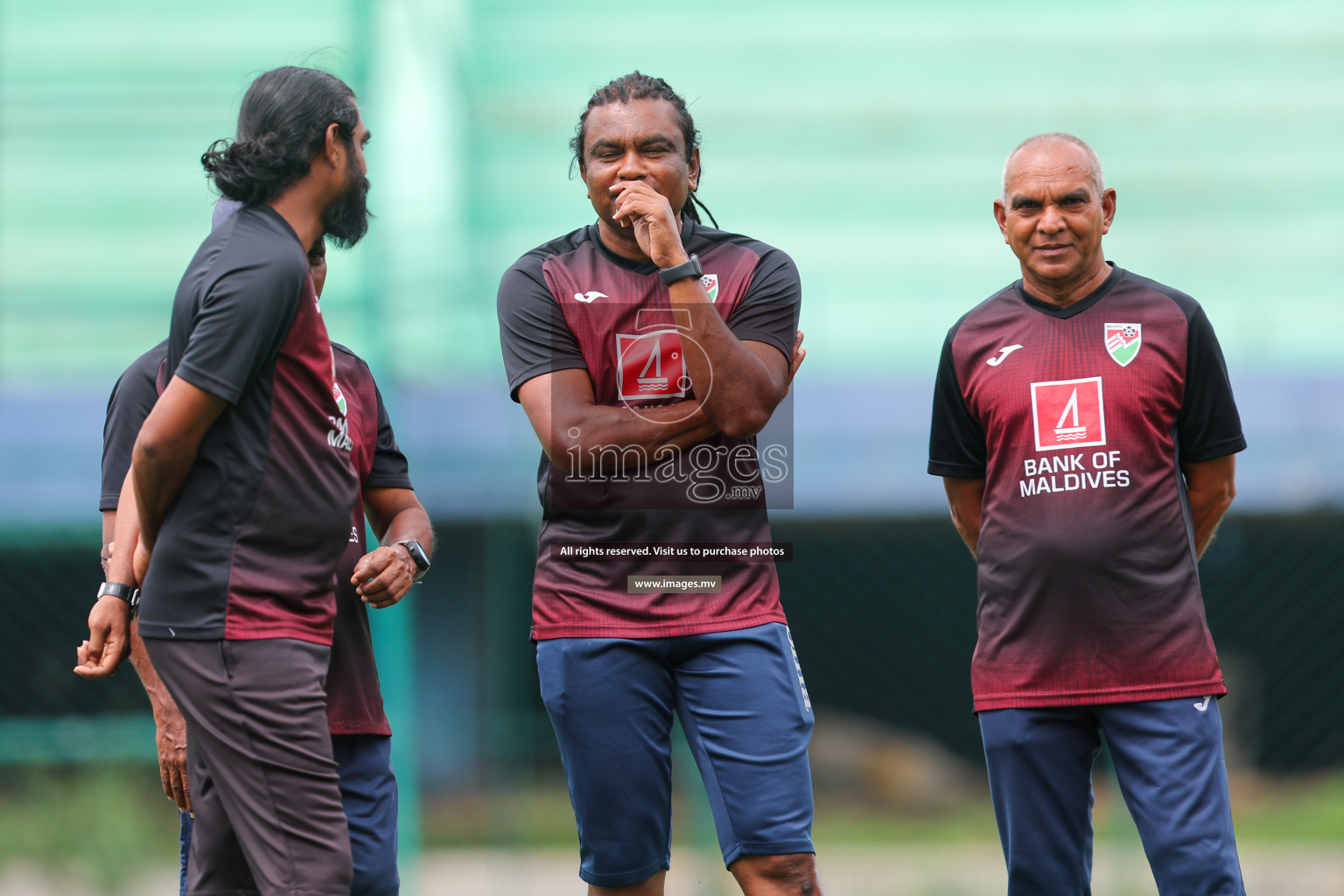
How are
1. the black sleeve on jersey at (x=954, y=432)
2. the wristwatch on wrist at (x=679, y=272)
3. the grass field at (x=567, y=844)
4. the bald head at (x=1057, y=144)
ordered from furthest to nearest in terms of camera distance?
1. the grass field at (x=567, y=844)
2. the black sleeve on jersey at (x=954, y=432)
3. the bald head at (x=1057, y=144)
4. the wristwatch on wrist at (x=679, y=272)

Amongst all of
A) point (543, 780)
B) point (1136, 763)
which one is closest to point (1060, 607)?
point (1136, 763)

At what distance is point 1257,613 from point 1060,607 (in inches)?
243

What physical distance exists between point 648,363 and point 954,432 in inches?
34.2

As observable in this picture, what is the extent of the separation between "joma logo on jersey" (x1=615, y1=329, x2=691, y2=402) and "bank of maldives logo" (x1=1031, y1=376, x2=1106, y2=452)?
0.89 m

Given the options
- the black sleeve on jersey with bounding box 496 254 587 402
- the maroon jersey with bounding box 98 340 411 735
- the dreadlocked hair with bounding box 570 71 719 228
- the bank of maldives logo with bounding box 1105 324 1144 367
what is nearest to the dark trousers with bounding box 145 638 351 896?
the maroon jersey with bounding box 98 340 411 735

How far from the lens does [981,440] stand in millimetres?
3670

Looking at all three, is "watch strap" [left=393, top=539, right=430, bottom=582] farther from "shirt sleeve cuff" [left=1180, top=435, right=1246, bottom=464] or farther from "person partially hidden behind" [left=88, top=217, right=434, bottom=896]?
"shirt sleeve cuff" [left=1180, top=435, right=1246, bottom=464]

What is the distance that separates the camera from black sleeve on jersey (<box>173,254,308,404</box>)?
2680 millimetres

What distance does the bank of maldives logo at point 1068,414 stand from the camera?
341 cm

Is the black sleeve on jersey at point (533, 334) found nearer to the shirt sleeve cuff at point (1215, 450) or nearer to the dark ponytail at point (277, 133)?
the dark ponytail at point (277, 133)

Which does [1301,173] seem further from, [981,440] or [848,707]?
[981,440]

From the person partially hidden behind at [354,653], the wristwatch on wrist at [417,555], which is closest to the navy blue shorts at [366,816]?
the person partially hidden behind at [354,653]

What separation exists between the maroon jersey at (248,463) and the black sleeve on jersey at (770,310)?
1.04m

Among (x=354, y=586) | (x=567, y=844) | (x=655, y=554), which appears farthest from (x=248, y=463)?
(x=567, y=844)
